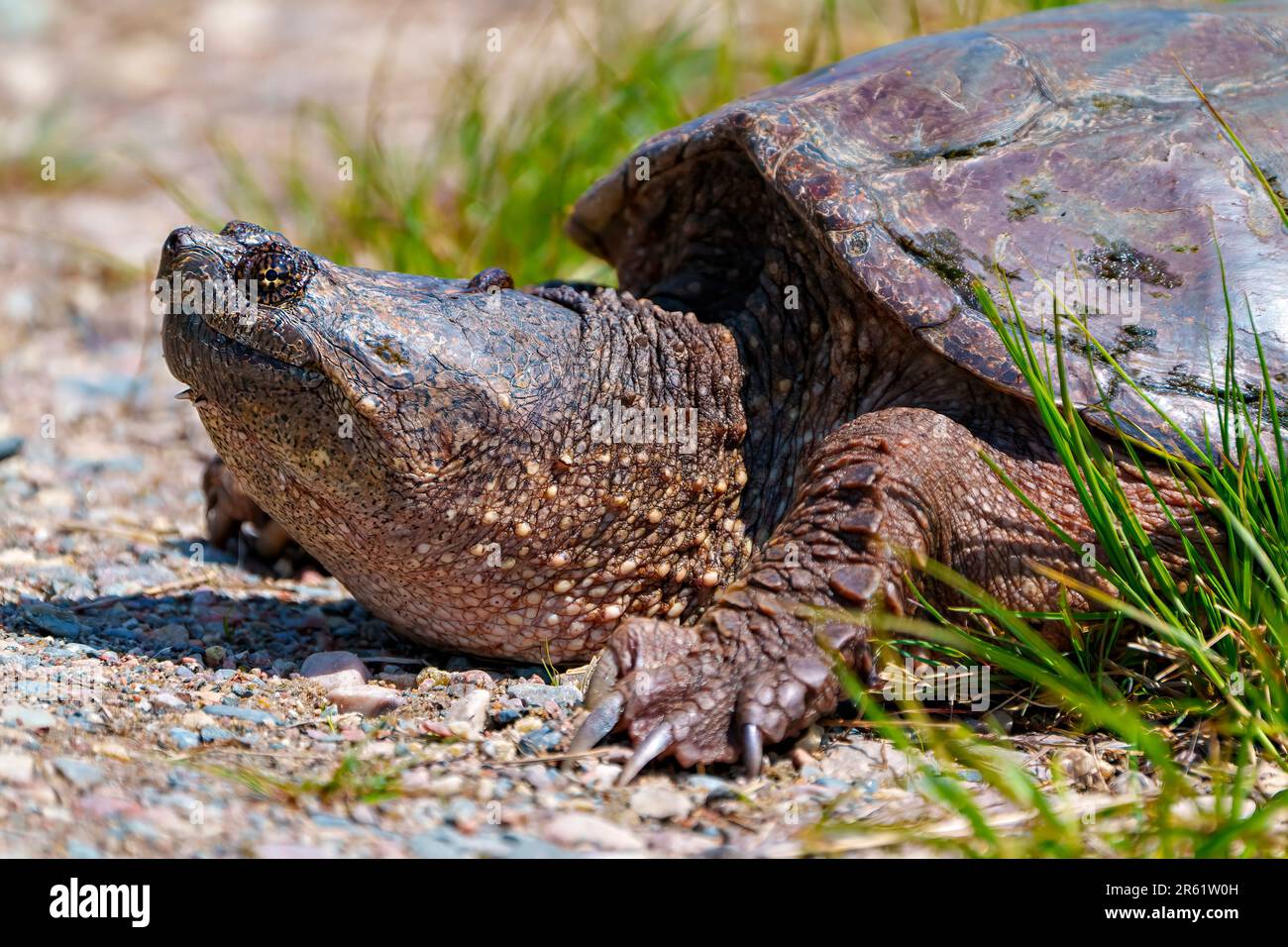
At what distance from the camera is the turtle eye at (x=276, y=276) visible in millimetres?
2615

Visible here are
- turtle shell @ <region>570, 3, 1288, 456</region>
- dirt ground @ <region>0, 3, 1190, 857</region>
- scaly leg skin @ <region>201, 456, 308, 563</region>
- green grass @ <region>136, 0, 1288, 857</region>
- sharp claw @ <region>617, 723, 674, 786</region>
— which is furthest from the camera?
scaly leg skin @ <region>201, 456, 308, 563</region>

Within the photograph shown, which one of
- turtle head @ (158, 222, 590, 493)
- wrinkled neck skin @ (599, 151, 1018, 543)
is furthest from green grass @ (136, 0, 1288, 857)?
turtle head @ (158, 222, 590, 493)

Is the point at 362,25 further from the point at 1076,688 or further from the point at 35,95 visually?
the point at 1076,688

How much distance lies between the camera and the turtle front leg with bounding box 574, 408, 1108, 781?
237cm

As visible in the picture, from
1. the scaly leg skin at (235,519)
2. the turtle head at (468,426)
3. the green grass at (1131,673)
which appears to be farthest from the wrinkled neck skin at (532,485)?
the scaly leg skin at (235,519)

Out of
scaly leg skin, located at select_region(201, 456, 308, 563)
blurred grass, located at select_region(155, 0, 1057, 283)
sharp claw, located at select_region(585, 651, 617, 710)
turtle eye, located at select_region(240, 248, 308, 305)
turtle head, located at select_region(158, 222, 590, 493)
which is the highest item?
blurred grass, located at select_region(155, 0, 1057, 283)

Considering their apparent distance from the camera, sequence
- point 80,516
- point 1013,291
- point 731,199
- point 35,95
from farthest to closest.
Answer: point 35,95, point 80,516, point 731,199, point 1013,291

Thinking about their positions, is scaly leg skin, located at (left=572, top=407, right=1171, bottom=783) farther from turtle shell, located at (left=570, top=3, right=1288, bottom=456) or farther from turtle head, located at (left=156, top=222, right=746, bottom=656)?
turtle head, located at (left=156, top=222, right=746, bottom=656)

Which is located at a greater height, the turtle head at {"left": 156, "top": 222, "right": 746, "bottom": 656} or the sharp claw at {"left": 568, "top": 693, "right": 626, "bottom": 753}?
the turtle head at {"left": 156, "top": 222, "right": 746, "bottom": 656}

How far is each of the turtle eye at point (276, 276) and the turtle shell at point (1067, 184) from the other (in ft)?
3.49

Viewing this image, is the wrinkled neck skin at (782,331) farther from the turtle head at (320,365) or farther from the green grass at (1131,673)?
the turtle head at (320,365)

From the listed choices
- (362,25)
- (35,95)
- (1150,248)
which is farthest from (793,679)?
(362,25)

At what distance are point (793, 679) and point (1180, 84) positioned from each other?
5.78 feet

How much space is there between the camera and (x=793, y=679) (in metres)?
2.38
